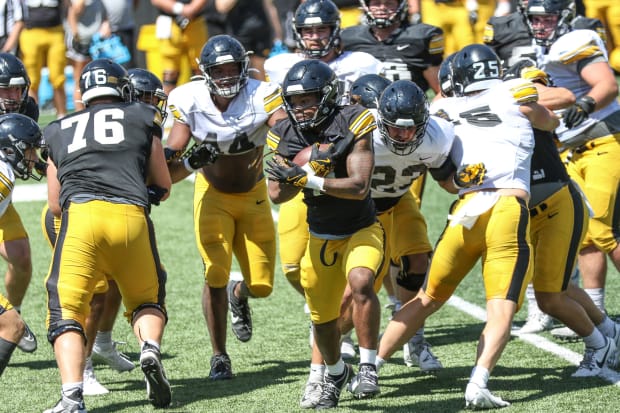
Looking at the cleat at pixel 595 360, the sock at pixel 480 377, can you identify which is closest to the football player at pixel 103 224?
the sock at pixel 480 377

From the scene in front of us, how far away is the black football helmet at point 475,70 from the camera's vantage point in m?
5.55

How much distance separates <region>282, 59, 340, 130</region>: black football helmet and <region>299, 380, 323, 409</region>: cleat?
122 centimetres

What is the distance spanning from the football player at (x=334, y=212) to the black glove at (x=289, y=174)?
0.05 ft

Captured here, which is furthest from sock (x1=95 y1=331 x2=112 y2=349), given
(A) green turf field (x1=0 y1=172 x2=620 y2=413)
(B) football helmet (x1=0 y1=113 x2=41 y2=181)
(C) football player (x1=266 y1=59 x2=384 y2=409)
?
(C) football player (x1=266 y1=59 x2=384 y2=409)

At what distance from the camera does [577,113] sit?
6.39 metres

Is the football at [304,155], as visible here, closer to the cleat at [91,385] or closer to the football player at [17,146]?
the football player at [17,146]

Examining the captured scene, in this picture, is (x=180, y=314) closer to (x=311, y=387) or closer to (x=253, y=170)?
(x=253, y=170)

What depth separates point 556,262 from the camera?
18.6ft

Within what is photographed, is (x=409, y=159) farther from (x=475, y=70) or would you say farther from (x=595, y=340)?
(x=595, y=340)

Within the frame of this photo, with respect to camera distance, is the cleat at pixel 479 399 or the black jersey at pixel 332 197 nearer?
the cleat at pixel 479 399

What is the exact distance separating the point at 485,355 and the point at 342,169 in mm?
1075

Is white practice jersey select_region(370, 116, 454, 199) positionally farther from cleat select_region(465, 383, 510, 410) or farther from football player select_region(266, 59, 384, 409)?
cleat select_region(465, 383, 510, 410)

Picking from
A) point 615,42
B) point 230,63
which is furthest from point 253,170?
point 615,42

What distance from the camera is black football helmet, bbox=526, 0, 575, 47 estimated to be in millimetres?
6973
